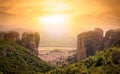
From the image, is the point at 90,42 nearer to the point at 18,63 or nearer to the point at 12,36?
the point at 12,36

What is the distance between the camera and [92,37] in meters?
32.6

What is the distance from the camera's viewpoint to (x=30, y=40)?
106 feet

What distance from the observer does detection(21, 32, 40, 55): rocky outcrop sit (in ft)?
104

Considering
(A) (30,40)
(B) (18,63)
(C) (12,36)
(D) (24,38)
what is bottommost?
(B) (18,63)

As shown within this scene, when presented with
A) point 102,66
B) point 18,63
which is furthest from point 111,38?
point 102,66

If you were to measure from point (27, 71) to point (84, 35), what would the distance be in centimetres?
1327

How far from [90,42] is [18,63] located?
12.6 m

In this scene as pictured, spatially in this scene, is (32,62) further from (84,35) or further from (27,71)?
(84,35)

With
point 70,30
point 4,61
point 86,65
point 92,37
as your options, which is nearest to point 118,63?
point 86,65

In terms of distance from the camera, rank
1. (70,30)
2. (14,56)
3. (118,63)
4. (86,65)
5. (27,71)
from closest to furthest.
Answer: (118,63) → (86,65) → (27,71) → (14,56) → (70,30)

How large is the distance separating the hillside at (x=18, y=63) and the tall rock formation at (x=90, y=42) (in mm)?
8381

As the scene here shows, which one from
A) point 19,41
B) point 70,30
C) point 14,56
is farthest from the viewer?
point 70,30

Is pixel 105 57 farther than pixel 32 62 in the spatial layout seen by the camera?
No

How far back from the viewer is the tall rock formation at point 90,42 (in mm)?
32500
